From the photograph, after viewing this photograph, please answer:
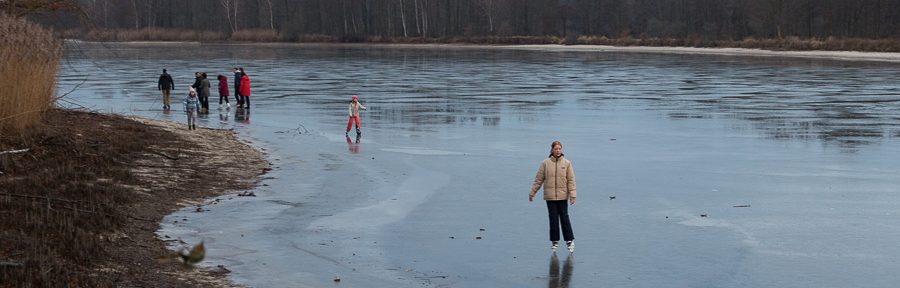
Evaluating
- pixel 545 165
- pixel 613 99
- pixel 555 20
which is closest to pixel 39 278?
pixel 545 165

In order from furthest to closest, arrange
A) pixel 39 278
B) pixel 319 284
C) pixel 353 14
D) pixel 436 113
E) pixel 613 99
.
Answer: pixel 353 14 < pixel 613 99 < pixel 436 113 < pixel 319 284 < pixel 39 278

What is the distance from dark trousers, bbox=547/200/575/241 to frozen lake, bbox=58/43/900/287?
30 cm

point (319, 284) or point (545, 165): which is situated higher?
point (545, 165)

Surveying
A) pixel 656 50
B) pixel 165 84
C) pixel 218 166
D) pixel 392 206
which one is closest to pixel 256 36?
pixel 656 50

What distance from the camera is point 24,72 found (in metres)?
17.2

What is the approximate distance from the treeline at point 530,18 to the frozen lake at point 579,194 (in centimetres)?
7149

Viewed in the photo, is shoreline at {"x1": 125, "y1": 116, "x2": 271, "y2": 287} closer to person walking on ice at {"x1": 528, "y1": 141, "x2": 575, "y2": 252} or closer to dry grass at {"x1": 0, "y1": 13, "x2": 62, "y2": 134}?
dry grass at {"x1": 0, "y1": 13, "x2": 62, "y2": 134}

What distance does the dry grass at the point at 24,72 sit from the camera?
54.9 feet

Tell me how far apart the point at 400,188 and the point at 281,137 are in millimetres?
8317

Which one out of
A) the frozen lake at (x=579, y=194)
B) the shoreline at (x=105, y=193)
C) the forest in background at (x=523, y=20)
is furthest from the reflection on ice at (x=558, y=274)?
the forest in background at (x=523, y=20)

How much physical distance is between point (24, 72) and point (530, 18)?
125794 mm

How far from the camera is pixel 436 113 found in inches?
1254

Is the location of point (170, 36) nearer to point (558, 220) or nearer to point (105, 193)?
point (105, 193)

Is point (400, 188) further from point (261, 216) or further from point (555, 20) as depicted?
point (555, 20)
